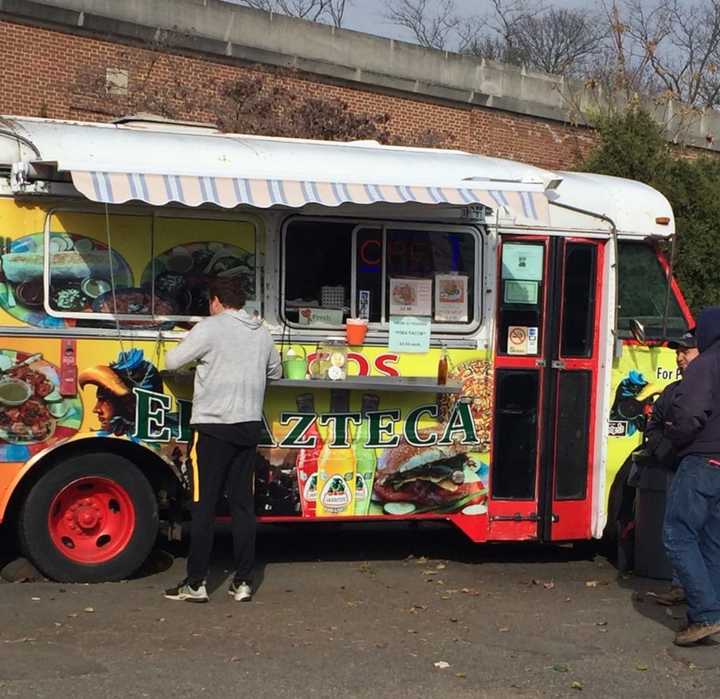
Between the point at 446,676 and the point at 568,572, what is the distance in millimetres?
2665

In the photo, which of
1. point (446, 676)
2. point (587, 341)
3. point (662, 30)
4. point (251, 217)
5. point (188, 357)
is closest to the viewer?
point (446, 676)

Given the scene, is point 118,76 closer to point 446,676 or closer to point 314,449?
point 314,449

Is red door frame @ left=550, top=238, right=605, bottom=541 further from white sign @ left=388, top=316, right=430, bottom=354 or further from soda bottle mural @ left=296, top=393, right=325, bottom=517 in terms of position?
soda bottle mural @ left=296, top=393, right=325, bottom=517

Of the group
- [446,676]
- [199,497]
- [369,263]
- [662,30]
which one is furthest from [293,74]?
[446,676]

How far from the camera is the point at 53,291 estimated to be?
6.85 metres

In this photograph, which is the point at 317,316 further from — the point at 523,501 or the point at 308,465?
the point at 523,501

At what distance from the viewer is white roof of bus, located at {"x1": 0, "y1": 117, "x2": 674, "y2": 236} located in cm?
677

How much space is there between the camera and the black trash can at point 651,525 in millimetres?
7406

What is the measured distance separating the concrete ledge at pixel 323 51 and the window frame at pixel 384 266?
1139cm

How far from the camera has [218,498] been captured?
6.77 m

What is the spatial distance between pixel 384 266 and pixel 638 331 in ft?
5.92

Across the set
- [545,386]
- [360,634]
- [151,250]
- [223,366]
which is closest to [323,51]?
[545,386]

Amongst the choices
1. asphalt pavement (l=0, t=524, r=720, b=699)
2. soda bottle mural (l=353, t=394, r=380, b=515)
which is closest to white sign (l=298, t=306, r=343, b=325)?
soda bottle mural (l=353, t=394, r=380, b=515)

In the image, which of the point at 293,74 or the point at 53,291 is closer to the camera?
the point at 53,291
